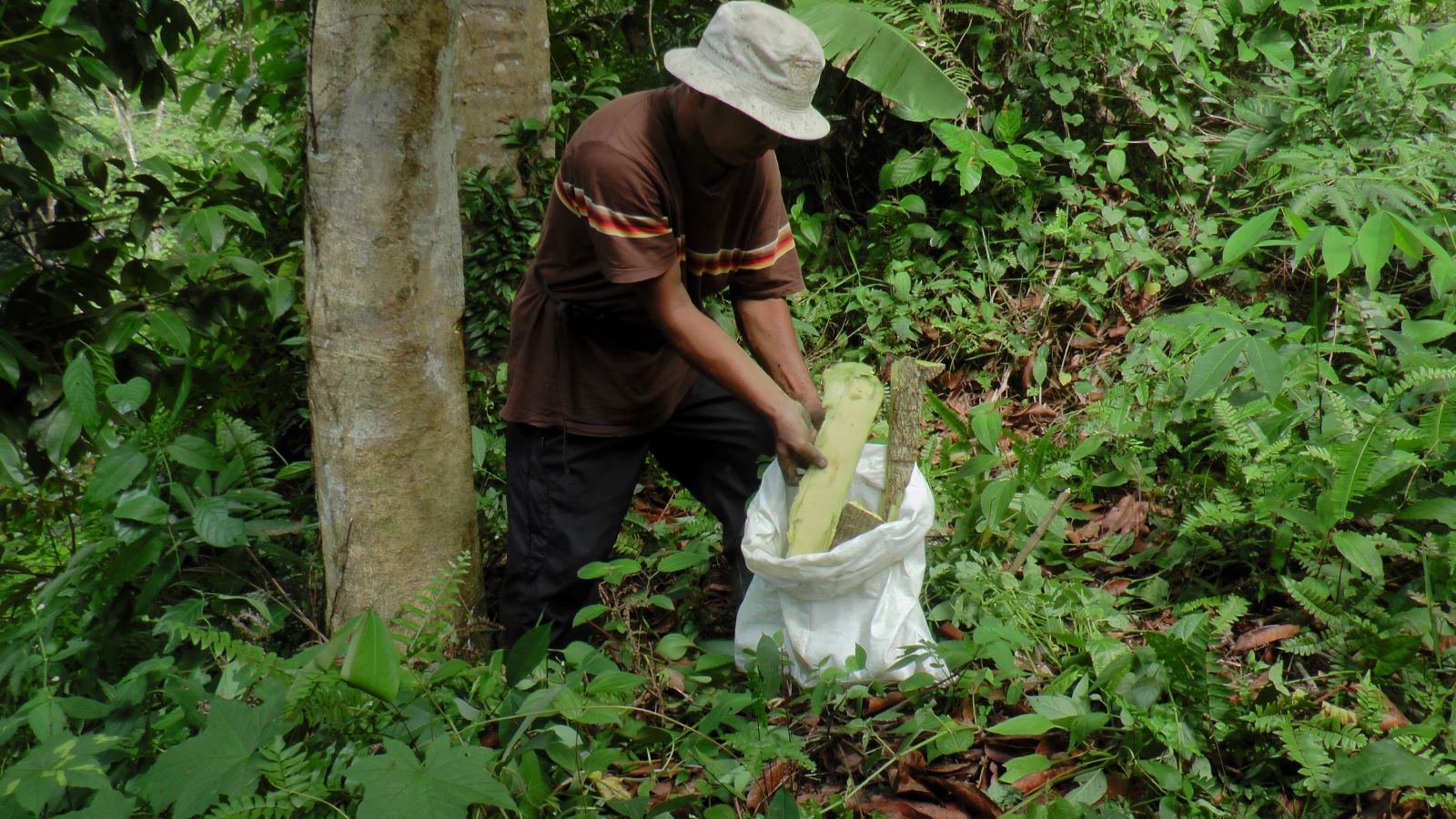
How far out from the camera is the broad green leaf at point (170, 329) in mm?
2971

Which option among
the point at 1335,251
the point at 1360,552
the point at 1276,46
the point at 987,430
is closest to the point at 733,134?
the point at 987,430

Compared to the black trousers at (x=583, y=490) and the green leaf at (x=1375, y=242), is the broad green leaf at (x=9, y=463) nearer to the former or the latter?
the black trousers at (x=583, y=490)

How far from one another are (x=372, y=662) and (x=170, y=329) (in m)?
1.57

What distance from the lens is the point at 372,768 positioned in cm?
185

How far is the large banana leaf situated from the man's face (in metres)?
2.03

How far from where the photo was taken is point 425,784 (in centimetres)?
183

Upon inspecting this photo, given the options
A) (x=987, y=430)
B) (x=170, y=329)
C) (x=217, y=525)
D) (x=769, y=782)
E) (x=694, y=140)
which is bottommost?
(x=769, y=782)


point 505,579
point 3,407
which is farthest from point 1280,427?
point 3,407

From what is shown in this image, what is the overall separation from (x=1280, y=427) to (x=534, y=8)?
10.6 feet

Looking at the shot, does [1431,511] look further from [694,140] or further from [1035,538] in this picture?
[694,140]

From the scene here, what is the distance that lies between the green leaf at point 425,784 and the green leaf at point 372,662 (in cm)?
10

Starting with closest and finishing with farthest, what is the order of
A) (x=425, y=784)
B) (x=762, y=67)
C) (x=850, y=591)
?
1. (x=425, y=784)
2. (x=762, y=67)
3. (x=850, y=591)

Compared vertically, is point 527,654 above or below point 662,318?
below

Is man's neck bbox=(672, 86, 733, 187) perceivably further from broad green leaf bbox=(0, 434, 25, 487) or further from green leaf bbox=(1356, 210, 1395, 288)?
broad green leaf bbox=(0, 434, 25, 487)
